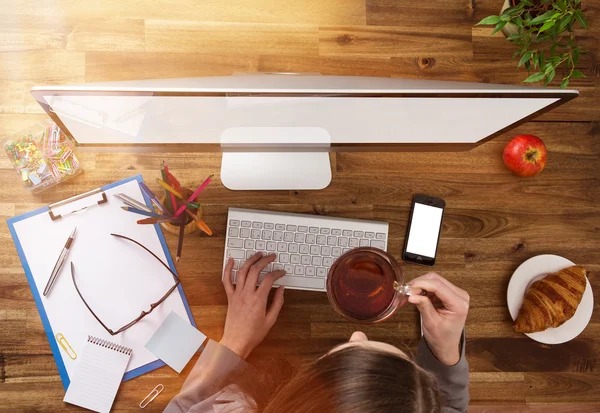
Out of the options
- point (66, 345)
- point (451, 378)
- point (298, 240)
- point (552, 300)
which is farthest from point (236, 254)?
point (552, 300)

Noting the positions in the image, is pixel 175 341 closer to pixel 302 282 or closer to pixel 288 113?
pixel 302 282

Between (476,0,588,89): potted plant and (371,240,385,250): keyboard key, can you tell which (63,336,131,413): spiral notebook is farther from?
(476,0,588,89): potted plant

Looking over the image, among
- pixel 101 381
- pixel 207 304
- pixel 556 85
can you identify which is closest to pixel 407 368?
pixel 207 304

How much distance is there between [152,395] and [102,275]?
0.27m

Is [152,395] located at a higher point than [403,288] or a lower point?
lower

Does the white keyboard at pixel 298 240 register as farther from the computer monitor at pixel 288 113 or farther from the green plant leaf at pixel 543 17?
the green plant leaf at pixel 543 17

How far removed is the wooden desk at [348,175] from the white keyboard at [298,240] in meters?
0.06

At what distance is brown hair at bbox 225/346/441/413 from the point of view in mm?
653

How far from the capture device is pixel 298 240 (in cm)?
95

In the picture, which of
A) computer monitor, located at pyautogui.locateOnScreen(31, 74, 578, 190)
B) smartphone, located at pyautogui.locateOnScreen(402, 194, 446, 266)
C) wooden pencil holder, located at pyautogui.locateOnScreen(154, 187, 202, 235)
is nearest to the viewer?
computer monitor, located at pyautogui.locateOnScreen(31, 74, 578, 190)

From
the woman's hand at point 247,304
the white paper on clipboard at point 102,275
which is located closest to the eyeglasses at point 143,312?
the white paper on clipboard at point 102,275

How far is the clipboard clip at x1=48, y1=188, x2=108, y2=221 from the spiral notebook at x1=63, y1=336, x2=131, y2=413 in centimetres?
27

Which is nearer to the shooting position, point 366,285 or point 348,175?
point 366,285

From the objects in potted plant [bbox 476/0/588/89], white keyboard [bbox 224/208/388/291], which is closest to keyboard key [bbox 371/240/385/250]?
white keyboard [bbox 224/208/388/291]
